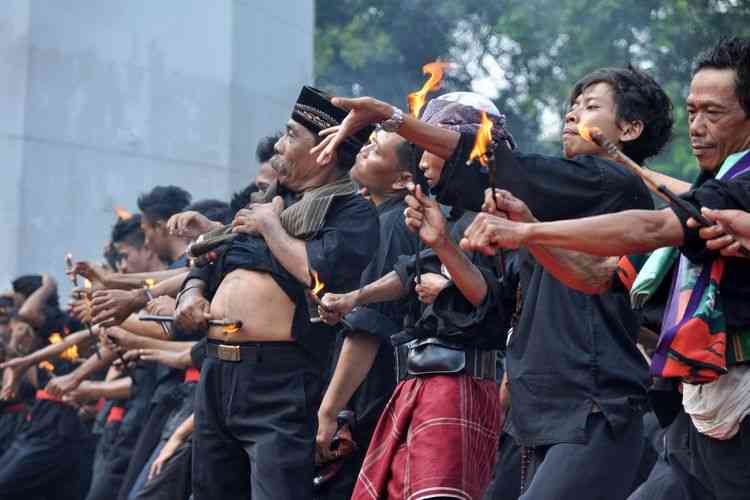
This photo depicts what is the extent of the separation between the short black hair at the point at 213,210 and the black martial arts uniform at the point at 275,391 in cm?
184

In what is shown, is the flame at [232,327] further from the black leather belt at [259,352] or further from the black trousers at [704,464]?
the black trousers at [704,464]

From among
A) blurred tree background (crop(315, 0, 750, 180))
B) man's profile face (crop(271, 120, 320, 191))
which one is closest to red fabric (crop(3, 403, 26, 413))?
man's profile face (crop(271, 120, 320, 191))

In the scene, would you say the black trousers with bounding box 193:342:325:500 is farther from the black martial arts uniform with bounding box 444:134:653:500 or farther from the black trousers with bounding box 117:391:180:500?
the black trousers with bounding box 117:391:180:500

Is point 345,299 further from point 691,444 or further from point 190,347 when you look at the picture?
point 190,347

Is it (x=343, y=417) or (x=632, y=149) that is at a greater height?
(x=632, y=149)

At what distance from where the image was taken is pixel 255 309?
582 cm

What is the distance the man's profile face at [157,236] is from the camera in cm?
860

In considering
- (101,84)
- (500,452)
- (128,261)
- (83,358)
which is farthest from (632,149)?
(101,84)

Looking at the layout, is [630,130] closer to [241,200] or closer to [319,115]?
[319,115]

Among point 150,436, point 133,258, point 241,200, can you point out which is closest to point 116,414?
point 133,258

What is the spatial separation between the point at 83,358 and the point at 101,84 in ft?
12.0

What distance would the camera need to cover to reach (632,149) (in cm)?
491

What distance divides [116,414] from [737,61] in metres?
6.07

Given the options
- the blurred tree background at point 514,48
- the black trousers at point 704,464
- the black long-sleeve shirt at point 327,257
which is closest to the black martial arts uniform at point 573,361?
the black trousers at point 704,464
